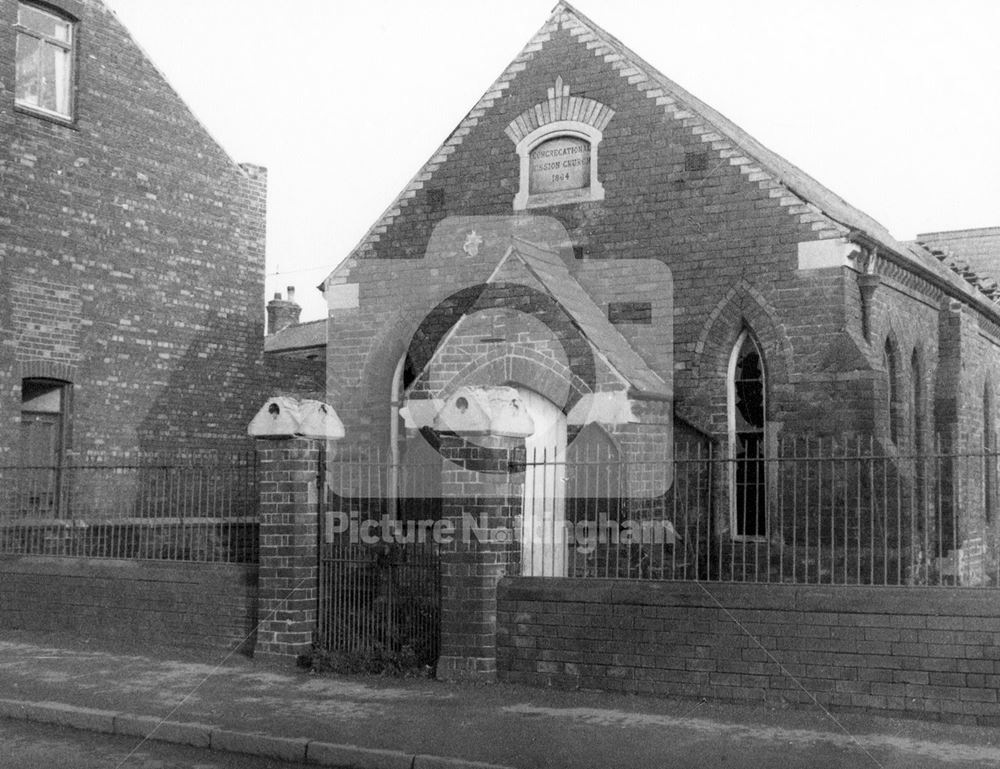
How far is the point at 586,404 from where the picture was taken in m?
13.0

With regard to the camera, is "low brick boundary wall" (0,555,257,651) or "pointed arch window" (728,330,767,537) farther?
"pointed arch window" (728,330,767,537)

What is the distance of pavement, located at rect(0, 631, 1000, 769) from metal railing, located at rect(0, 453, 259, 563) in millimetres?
3002

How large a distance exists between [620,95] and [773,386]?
4686mm

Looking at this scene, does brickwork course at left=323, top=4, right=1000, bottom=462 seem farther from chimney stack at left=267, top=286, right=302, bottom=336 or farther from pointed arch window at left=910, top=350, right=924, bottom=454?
chimney stack at left=267, top=286, right=302, bottom=336

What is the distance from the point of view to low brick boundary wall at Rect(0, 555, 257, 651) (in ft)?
37.6

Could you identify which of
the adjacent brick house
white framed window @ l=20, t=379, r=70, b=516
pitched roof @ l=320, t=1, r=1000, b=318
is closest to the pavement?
the adjacent brick house

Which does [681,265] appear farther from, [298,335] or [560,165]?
[298,335]

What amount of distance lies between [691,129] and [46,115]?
374 inches

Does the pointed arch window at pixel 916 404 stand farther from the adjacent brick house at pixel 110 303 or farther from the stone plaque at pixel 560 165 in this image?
the adjacent brick house at pixel 110 303

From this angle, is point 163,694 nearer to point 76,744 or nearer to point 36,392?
point 76,744

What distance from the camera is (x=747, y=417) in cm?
1465

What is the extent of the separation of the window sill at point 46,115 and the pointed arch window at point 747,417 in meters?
10.5

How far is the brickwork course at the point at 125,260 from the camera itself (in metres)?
Answer: 16.2

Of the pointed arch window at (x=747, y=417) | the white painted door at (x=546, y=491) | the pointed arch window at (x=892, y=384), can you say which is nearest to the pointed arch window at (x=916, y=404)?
the pointed arch window at (x=892, y=384)
